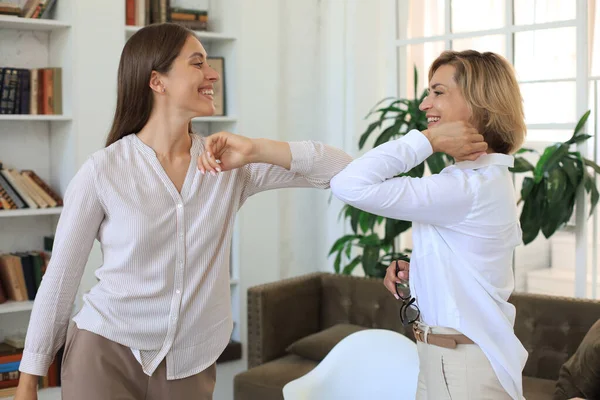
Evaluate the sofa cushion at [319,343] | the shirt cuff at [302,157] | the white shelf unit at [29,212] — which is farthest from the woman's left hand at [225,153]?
the white shelf unit at [29,212]

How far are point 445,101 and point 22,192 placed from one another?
2.71m

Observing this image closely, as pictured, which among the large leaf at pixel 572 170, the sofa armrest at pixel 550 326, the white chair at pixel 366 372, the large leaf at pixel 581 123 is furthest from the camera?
the large leaf at pixel 581 123

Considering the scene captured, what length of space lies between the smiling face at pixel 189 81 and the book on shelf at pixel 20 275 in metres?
2.35

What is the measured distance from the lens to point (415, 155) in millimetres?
1704

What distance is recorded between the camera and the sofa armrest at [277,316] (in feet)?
12.3

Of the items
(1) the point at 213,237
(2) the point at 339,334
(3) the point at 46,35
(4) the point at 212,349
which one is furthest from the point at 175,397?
(3) the point at 46,35

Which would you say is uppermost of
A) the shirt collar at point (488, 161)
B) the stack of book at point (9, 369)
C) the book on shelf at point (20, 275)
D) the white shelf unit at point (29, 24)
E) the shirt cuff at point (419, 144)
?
the white shelf unit at point (29, 24)

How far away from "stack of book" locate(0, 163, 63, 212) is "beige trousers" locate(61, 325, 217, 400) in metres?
2.26

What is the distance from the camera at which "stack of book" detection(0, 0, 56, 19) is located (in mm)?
3871

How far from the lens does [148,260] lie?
1.78 m

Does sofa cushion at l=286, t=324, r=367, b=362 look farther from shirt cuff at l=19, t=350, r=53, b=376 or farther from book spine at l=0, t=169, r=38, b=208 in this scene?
shirt cuff at l=19, t=350, r=53, b=376

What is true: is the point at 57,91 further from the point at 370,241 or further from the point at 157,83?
the point at 157,83

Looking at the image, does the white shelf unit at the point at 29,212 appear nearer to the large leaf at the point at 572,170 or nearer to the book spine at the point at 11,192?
the book spine at the point at 11,192

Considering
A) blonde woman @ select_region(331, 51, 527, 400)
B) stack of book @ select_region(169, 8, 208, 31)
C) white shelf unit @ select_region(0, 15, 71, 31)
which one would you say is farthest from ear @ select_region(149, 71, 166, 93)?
stack of book @ select_region(169, 8, 208, 31)
